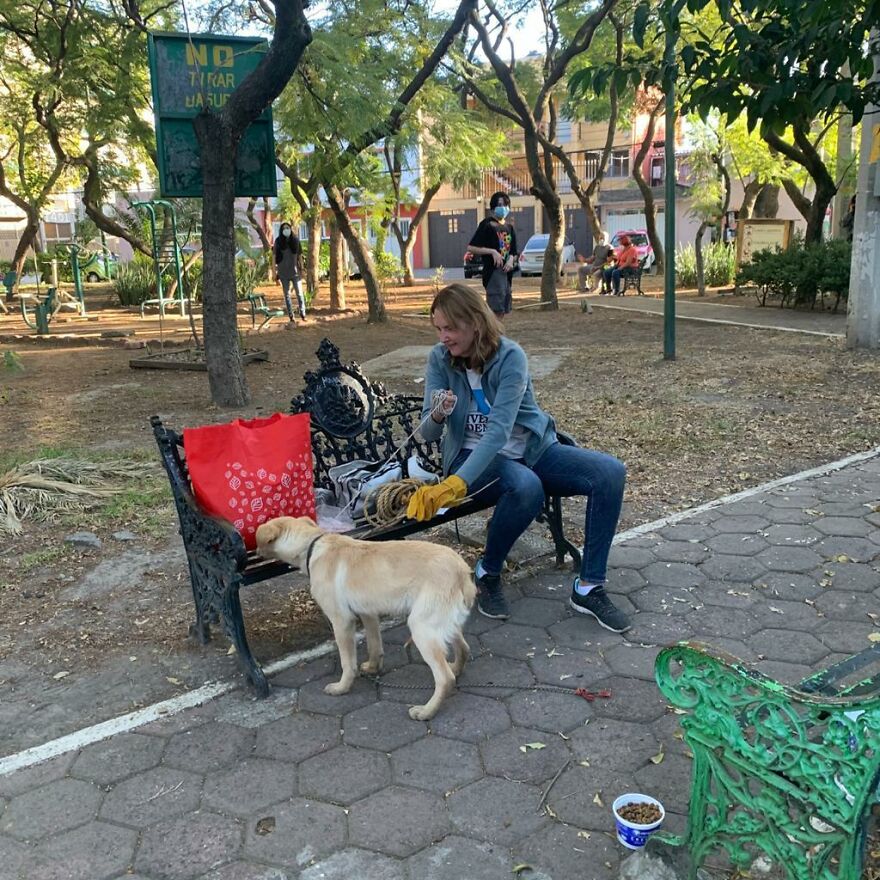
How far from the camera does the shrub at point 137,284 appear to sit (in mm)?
20672

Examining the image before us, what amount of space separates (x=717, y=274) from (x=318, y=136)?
46.7 feet

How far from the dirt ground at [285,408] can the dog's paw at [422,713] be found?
0.75m

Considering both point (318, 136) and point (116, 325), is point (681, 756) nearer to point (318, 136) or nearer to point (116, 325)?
point (318, 136)

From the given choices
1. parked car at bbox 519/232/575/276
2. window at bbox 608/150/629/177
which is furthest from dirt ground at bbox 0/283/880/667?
window at bbox 608/150/629/177

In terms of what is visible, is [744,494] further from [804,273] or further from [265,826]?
[804,273]

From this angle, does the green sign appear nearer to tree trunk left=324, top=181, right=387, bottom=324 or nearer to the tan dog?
tree trunk left=324, top=181, right=387, bottom=324

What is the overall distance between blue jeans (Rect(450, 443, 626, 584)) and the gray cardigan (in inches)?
5.2

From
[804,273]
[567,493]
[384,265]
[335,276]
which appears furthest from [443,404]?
[384,265]

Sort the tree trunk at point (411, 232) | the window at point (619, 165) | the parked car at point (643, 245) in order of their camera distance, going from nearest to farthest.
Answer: the tree trunk at point (411, 232) → the parked car at point (643, 245) → the window at point (619, 165)

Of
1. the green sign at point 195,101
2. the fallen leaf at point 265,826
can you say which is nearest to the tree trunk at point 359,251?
the green sign at point 195,101

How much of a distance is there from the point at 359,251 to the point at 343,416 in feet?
38.0

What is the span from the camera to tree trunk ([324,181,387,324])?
14523mm

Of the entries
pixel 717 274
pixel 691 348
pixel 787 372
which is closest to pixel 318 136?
pixel 691 348

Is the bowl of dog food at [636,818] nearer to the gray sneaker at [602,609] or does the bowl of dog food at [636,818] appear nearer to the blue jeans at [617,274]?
the gray sneaker at [602,609]
